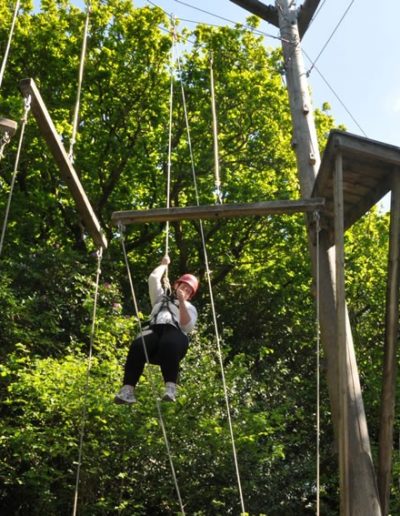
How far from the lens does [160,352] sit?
15.0 ft

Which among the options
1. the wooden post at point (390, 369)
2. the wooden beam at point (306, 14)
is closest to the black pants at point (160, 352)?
the wooden post at point (390, 369)

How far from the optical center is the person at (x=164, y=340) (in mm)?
4527

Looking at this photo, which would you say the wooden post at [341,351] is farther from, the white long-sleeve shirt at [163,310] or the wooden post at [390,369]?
the white long-sleeve shirt at [163,310]

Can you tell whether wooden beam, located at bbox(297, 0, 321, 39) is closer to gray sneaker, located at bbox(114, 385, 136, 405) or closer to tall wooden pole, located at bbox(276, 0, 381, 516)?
tall wooden pole, located at bbox(276, 0, 381, 516)

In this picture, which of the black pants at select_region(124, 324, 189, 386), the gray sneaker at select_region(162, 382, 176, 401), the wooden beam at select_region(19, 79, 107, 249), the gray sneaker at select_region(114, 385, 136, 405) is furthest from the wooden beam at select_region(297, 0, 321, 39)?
the gray sneaker at select_region(114, 385, 136, 405)

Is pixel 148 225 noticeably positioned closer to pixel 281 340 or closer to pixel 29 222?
pixel 29 222

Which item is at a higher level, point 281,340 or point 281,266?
point 281,266

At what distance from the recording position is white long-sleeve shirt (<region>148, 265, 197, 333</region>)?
4684mm

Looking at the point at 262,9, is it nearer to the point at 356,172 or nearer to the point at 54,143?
the point at 356,172

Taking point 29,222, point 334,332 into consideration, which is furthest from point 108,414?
point 29,222

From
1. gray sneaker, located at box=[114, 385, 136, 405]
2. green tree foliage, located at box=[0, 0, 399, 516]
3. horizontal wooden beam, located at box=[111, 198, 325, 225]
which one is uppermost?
green tree foliage, located at box=[0, 0, 399, 516]

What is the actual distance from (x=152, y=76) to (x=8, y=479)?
7382 millimetres

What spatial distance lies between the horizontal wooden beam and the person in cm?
41

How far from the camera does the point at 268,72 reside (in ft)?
43.2
